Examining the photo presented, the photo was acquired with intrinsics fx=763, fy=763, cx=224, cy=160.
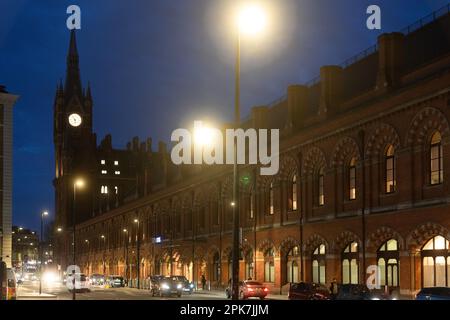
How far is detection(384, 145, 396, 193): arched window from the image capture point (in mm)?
44969

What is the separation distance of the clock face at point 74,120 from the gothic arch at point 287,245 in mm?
119231

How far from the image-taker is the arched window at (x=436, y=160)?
40.8 metres

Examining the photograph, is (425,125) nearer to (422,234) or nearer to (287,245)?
(422,234)

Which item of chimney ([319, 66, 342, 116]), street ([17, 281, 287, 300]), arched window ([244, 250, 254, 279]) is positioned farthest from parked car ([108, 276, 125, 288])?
chimney ([319, 66, 342, 116])

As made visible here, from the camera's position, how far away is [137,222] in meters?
102

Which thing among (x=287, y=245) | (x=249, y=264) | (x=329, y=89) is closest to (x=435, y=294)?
(x=329, y=89)

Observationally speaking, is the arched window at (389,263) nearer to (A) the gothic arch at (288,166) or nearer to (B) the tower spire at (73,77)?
(A) the gothic arch at (288,166)

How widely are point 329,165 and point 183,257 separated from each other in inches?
1361

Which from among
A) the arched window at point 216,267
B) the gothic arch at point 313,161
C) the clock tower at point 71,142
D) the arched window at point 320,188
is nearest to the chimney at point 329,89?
the gothic arch at point 313,161

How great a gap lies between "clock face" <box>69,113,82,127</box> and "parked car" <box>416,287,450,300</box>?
142771 mm

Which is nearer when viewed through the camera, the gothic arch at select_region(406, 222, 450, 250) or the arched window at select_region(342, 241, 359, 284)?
the gothic arch at select_region(406, 222, 450, 250)
